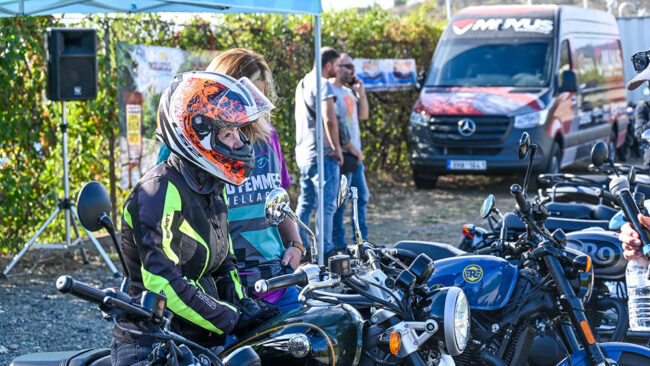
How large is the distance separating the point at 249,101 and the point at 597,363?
5.57 feet

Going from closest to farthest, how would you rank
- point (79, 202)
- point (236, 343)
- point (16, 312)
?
point (79, 202) < point (236, 343) < point (16, 312)

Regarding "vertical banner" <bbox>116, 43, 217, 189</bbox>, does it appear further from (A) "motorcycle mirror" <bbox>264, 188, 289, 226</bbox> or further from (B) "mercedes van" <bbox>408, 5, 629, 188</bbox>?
(A) "motorcycle mirror" <bbox>264, 188, 289, 226</bbox>

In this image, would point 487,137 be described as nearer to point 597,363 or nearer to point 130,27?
point 130,27

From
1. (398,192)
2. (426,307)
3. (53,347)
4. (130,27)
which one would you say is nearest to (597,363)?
(426,307)

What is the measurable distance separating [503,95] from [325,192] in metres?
5.40

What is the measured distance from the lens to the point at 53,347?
6125 millimetres

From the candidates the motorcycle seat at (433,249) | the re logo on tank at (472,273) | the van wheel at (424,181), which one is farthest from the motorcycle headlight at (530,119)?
the re logo on tank at (472,273)

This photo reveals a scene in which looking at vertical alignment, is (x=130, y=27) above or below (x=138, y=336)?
above

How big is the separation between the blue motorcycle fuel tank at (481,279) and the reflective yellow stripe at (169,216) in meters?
1.80

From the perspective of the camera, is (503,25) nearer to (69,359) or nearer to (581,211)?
(581,211)

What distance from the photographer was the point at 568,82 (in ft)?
42.4

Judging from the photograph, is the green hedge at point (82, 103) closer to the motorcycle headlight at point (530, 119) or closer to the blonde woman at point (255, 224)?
the motorcycle headlight at point (530, 119)

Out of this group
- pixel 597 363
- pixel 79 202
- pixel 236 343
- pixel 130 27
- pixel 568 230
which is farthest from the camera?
pixel 130 27

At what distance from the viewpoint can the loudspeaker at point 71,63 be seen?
8.16 meters
